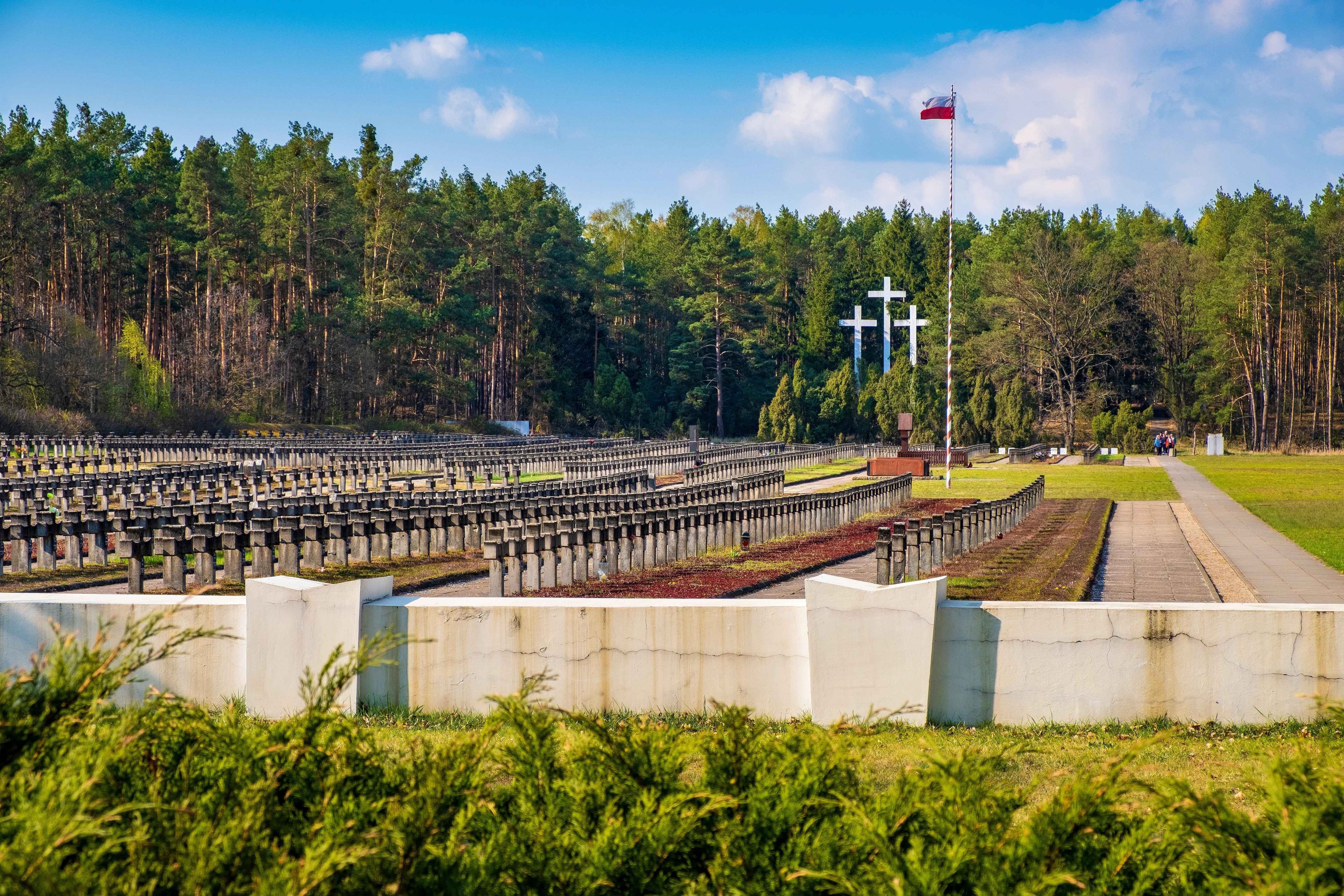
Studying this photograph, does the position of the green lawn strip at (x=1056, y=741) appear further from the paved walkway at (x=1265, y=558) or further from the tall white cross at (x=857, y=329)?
the tall white cross at (x=857, y=329)

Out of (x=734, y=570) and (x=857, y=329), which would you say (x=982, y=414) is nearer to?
(x=857, y=329)

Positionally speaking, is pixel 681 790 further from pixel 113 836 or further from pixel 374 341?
pixel 374 341

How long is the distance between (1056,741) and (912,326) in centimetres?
8391

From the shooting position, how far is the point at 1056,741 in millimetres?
6480

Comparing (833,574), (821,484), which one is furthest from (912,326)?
(833,574)

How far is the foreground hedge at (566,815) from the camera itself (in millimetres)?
3334

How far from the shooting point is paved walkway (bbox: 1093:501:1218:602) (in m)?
15.9

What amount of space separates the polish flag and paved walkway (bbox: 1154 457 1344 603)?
16.5 metres

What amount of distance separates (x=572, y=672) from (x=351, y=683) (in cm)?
142

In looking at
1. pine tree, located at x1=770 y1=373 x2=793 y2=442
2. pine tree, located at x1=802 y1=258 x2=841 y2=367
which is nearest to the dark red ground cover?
pine tree, located at x1=770 y1=373 x2=793 y2=442

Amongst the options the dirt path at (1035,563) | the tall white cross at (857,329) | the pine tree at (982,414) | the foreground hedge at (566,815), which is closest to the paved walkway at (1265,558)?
the dirt path at (1035,563)

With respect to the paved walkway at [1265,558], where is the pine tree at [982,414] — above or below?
above

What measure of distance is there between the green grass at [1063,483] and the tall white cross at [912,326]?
27.3m

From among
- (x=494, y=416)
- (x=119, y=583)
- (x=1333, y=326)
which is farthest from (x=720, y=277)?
(x=119, y=583)
